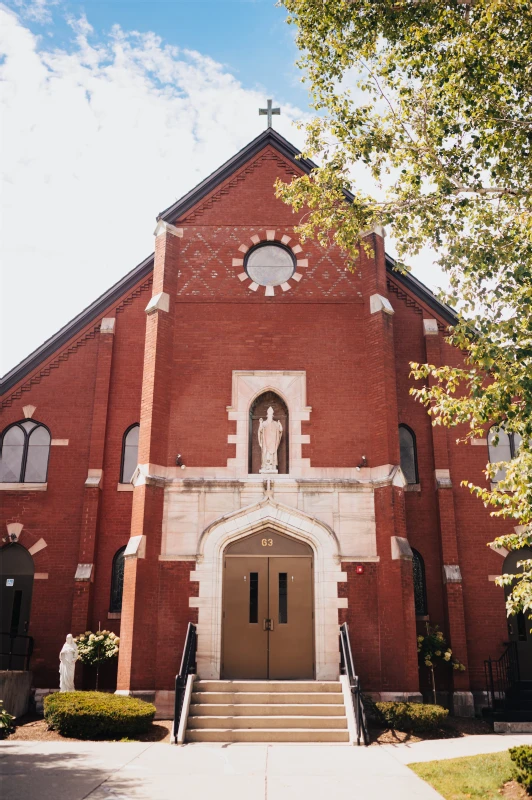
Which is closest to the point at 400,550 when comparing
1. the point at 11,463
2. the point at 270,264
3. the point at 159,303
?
the point at 270,264

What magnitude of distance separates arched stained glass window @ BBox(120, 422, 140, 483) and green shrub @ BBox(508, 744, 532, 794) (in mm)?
11292

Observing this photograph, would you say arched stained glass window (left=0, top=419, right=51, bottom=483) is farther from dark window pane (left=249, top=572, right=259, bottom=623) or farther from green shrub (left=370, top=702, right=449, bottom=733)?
green shrub (left=370, top=702, right=449, bottom=733)

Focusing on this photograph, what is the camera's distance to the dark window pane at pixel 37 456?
18094 mm

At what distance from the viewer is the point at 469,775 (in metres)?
9.08

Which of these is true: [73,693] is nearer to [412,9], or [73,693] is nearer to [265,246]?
[265,246]

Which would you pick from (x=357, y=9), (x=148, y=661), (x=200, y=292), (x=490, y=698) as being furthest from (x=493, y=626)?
(x=357, y=9)

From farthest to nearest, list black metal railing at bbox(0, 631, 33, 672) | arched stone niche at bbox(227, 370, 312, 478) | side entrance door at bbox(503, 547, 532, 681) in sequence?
side entrance door at bbox(503, 547, 532, 681)
black metal railing at bbox(0, 631, 33, 672)
arched stone niche at bbox(227, 370, 312, 478)

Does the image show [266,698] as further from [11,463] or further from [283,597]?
[11,463]

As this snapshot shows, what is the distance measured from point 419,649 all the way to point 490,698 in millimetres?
2122

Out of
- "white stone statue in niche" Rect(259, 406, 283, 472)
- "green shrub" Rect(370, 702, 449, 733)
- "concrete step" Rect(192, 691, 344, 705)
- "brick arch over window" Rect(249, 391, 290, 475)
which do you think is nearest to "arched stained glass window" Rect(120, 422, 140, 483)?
"brick arch over window" Rect(249, 391, 290, 475)

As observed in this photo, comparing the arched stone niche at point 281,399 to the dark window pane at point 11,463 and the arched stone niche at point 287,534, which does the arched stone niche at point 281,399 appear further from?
the dark window pane at point 11,463

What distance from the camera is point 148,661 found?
14.5 meters

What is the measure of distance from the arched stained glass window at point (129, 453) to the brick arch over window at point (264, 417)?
3.23 metres

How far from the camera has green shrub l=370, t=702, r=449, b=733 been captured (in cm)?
1284
